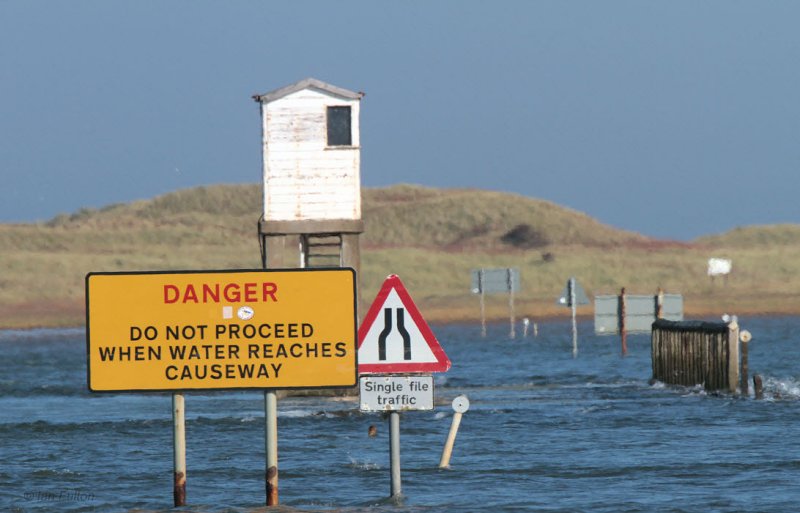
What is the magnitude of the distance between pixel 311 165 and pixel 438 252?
12340 centimetres

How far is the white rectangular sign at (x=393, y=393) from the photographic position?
627 inches

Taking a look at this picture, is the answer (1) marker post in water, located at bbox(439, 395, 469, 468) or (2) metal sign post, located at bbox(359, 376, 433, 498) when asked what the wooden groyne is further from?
(2) metal sign post, located at bbox(359, 376, 433, 498)

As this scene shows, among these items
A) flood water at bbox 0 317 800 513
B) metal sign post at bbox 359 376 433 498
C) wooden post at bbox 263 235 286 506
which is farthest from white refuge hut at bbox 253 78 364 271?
metal sign post at bbox 359 376 433 498

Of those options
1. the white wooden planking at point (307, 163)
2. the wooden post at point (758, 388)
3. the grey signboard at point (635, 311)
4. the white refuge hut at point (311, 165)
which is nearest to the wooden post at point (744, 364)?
the wooden post at point (758, 388)

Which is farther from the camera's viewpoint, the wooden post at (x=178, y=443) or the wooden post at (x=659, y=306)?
the wooden post at (x=659, y=306)

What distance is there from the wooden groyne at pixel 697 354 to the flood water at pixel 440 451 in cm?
46

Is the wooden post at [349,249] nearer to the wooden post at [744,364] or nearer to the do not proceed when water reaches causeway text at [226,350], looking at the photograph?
the wooden post at [744,364]

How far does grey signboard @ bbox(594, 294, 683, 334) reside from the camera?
5234 centimetres

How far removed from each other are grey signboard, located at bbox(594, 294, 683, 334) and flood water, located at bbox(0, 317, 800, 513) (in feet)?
23.8

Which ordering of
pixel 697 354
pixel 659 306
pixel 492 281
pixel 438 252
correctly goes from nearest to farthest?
1. pixel 697 354
2. pixel 659 306
3. pixel 492 281
4. pixel 438 252

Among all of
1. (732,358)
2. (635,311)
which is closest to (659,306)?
(635,311)

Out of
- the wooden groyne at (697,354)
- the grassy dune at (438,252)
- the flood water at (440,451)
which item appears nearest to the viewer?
the flood water at (440,451)

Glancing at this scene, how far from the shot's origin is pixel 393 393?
15.9 m

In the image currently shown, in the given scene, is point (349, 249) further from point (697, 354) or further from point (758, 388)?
point (758, 388)
